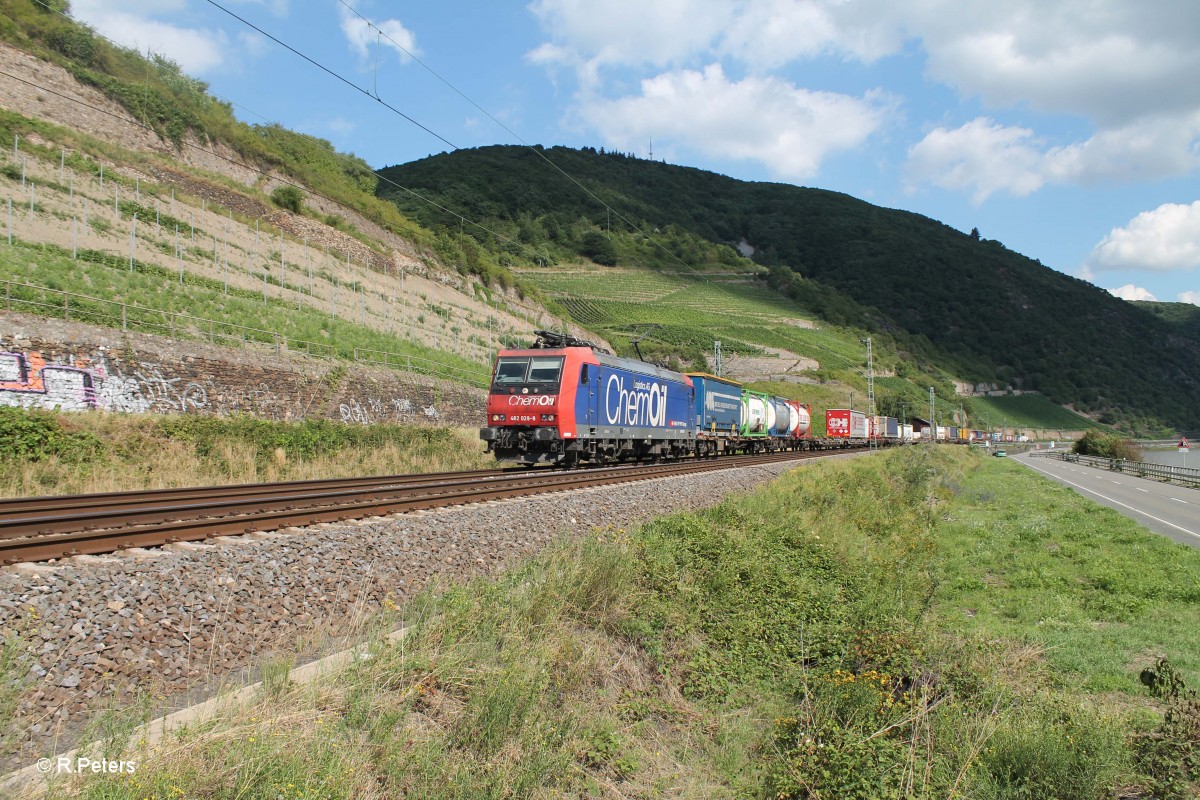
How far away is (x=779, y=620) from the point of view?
9.18 metres

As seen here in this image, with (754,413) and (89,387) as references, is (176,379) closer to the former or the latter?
(89,387)

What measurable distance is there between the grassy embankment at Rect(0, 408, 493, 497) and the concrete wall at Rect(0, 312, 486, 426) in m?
2.35

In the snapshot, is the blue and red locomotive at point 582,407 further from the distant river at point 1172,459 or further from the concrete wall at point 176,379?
the distant river at point 1172,459

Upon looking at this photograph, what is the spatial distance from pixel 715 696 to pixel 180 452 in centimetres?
1355

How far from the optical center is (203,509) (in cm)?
1001

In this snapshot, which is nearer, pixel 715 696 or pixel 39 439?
pixel 715 696

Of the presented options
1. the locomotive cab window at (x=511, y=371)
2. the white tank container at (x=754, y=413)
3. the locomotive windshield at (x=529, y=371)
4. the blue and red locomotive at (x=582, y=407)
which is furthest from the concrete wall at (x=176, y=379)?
the white tank container at (x=754, y=413)

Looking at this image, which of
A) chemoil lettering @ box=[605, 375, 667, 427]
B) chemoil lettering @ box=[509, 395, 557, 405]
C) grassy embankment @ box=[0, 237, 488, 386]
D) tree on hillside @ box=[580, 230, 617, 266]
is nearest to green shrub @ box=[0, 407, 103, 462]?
grassy embankment @ box=[0, 237, 488, 386]

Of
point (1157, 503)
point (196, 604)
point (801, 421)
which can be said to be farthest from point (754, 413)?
point (196, 604)

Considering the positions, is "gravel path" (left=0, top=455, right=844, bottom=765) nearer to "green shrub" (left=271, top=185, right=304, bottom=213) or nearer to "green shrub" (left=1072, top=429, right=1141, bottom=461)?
"green shrub" (left=271, top=185, right=304, bottom=213)

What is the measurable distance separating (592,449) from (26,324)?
15.1m

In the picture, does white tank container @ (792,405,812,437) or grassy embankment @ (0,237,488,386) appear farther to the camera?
white tank container @ (792,405,812,437)

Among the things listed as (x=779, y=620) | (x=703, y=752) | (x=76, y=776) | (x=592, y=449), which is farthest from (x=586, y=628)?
(x=592, y=449)

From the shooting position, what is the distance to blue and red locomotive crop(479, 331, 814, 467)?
802 inches
